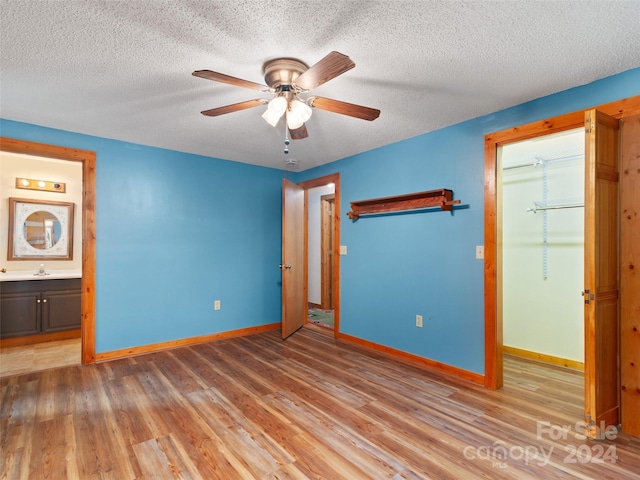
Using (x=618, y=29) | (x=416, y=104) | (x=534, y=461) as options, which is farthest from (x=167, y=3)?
(x=534, y=461)

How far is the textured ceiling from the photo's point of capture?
1.59 m

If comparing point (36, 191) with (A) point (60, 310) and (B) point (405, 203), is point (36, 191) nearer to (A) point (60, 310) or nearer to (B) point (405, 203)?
(A) point (60, 310)

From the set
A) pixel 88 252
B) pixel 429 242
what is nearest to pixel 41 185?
pixel 88 252

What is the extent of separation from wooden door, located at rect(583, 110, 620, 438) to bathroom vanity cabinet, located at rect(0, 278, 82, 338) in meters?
5.20

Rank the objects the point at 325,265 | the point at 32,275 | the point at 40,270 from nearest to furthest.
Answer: the point at 32,275 → the point at 40,270 → the point at 325,265

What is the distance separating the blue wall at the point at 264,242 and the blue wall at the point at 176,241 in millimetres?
12

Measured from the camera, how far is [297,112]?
2066mm

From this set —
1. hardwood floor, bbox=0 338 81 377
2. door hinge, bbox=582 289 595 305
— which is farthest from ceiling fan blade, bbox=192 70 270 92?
hardwood floor, bbox=0 338 81 377

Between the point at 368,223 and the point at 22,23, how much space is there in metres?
3.20

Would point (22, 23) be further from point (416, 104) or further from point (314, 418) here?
point (314, 418)

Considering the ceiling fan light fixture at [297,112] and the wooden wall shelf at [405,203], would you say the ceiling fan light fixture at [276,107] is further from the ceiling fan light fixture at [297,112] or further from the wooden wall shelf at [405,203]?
the wooden wall shelf at [405,203]

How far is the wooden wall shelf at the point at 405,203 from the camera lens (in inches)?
122

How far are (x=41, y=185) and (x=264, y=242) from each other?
9.84ft

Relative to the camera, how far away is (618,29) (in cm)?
171
